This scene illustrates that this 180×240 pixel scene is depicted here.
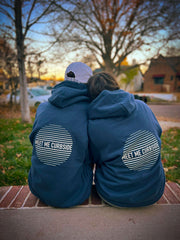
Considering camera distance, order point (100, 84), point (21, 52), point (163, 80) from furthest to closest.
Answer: point (163, 80), point (21, 52), point (100, 84)

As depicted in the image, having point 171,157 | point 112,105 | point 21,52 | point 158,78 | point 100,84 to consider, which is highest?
point 21,52

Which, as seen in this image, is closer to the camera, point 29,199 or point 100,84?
point 100,84

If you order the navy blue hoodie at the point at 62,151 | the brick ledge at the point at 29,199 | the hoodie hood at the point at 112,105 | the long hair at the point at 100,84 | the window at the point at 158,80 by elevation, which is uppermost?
the window at the point at 158,80

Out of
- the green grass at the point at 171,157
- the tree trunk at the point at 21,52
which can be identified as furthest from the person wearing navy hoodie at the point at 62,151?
the tree trunk at the point at 21,52

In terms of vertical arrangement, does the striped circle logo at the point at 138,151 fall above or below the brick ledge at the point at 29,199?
above

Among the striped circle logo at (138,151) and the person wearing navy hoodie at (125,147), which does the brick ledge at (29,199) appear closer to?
the person wearing navy hoodie at (125,147)

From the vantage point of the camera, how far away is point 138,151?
1.50 meters

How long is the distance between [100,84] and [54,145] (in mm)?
714

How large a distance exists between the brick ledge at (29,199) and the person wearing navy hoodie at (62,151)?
16 centimetres

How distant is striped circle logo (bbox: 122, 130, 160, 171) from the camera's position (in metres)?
1.49

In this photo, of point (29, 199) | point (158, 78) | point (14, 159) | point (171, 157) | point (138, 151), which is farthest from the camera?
point (158, 78)

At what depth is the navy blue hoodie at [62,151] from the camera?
153 centimetres

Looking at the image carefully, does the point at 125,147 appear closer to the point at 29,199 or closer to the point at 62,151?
the point at 62,151

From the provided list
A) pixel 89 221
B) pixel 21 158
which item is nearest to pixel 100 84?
pixel 89 221
